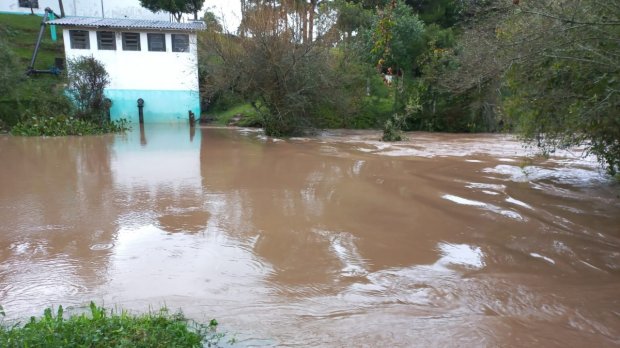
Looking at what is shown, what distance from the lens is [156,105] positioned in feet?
88.2

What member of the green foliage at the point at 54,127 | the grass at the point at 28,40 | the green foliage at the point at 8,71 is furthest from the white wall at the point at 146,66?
the green foliage at the point at 54,127

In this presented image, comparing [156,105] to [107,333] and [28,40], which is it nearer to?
[28,40]

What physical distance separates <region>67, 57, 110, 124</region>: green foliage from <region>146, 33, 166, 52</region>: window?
3.67 meters

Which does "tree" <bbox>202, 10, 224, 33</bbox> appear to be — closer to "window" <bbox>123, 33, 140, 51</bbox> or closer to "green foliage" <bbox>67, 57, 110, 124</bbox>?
"green foliage" <bbox>67, 57, 110, 124</bbox>

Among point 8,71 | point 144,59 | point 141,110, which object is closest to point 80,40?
point 144,59

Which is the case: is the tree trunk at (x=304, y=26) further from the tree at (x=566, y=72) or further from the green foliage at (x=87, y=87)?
the tree at (x=566, y=72)

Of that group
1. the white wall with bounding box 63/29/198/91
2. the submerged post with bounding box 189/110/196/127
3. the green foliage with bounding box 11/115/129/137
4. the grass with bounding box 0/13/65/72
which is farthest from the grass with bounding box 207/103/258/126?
the grass with bounding box 0/13/65/72

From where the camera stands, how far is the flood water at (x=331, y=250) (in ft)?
14.2

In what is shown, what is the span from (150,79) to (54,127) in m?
7.31

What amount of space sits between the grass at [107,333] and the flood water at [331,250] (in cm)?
46

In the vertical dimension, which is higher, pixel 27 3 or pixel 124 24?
pixel 27 3

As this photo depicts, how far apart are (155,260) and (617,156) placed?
323 inches

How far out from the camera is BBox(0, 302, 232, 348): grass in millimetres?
3375

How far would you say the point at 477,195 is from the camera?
916 centimetres
